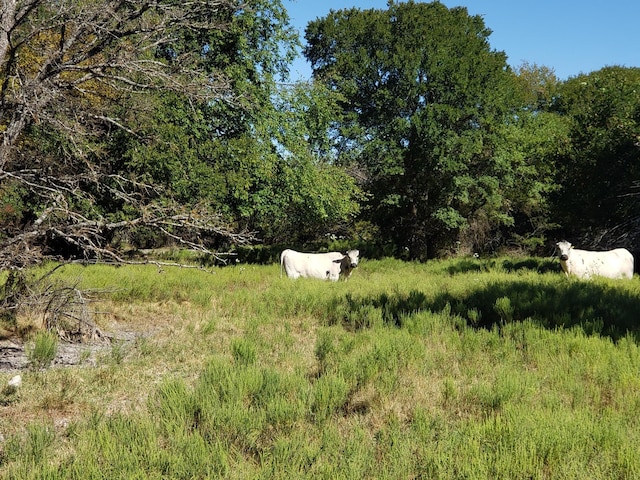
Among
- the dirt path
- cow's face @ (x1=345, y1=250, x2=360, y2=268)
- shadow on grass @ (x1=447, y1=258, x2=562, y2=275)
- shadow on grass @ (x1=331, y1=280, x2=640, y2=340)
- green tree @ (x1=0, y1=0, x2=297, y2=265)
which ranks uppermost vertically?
green tree @ (x1=0, y1=0, x2=297, y2=265)

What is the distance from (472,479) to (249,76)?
50.3 ft

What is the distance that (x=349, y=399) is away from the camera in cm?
438

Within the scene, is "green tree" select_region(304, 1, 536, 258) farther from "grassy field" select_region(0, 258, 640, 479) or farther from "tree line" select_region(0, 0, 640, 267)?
"grassy field" select_region(0, 258, 640, 479)

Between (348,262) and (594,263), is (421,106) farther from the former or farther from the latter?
(594,263)

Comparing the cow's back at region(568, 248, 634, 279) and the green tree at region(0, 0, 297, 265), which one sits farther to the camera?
the cow's back at region(568, 248, 634, 279)

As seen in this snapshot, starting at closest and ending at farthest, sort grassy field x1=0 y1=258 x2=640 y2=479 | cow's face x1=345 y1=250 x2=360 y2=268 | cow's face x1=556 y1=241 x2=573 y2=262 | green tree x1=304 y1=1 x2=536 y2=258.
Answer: grassy field x1=0 y1=258 x2=640 y2=479 → cow's face x1=556 y1=241 x2=573 y2=262 → cow's face x1=345 y1=250 x2=360 y2=268 → green tree x1=304 y1=1 x2=536 y2=258

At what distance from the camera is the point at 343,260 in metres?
14.6

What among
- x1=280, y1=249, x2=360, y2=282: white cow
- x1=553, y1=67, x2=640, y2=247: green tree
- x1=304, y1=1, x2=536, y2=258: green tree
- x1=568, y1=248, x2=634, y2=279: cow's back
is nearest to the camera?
x1=568, y1=248, x2=634, y2=279: cow's back

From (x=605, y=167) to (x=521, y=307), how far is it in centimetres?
1038

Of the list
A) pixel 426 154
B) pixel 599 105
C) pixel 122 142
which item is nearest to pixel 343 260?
pixel 426 154

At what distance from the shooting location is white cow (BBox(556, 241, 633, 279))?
1221 centimetres

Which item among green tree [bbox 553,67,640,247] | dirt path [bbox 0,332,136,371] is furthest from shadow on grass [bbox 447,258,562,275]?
dirt path [bbox 0,332,136,371]

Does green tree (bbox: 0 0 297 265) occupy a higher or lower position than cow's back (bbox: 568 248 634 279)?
higher

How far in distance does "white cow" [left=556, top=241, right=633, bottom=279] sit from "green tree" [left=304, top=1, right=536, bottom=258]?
5.89 m
